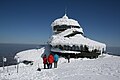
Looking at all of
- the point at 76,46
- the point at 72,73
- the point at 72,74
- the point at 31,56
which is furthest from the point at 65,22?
the point at 72,74

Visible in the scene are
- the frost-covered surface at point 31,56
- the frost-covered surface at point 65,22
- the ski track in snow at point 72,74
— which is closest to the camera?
the ski track in snow at point 72,74

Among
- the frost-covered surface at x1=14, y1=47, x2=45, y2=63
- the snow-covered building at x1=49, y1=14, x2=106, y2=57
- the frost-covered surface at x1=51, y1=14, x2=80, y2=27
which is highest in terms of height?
the frost-covered surface at x1=51, y1=14, x2=80, y2=27

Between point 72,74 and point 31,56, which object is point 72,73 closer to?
point 72,74

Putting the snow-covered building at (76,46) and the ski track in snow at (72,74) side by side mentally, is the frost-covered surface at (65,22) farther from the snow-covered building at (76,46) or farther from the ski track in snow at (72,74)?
the ski track in snow at (72,74)

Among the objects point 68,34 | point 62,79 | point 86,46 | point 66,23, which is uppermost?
point 66,23

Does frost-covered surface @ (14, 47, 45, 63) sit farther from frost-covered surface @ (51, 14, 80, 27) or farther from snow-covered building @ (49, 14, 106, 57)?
frost-covered surface @ (51, 14, 80, 27)

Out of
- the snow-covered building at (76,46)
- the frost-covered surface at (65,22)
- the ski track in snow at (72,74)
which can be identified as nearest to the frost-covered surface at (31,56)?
the snow-covered building at (76,46)

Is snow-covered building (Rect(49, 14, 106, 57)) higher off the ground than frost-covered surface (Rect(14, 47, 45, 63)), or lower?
higher

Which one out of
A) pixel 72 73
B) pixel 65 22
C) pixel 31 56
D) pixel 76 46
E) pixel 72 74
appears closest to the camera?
pixel 72 74

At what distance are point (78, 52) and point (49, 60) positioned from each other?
2057cm

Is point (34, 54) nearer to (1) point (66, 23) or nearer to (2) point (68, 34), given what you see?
(2) point (68, 34)

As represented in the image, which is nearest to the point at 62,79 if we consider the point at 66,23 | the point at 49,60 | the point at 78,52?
the point at 49,60

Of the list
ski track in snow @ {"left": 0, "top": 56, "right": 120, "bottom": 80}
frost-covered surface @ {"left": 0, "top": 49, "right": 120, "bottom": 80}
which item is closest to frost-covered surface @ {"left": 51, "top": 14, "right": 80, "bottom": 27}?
frost-covered surface @ {"left": 0, "top": 49, "right": 120, "bottom": 80}

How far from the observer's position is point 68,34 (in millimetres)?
45375
